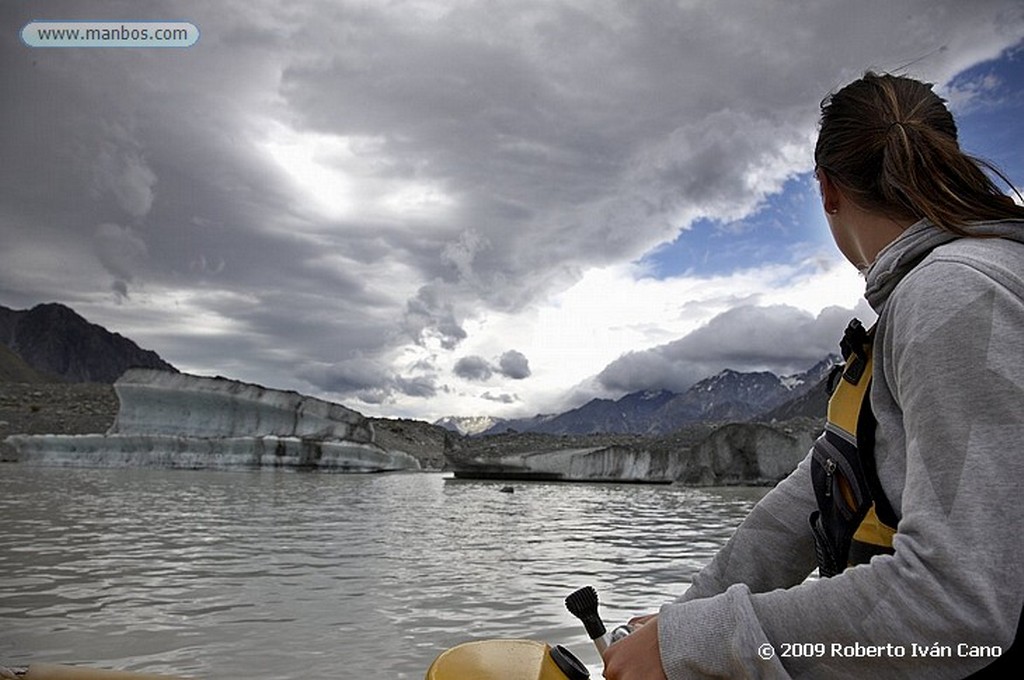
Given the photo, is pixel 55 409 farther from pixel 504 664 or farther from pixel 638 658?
pixel 638 658

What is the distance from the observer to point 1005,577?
842 millimetres

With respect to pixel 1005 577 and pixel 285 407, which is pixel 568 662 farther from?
pixel 285 407

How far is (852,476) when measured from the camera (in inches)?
45.0

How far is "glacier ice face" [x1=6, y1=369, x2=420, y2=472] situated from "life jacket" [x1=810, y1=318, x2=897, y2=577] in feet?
72.0

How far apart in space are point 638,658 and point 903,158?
79 centimetres

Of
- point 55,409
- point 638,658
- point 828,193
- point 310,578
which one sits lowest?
point 310,578

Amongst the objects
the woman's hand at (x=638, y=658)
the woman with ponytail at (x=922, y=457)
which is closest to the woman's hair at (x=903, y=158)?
the woman with ponytail at (x=922, y=457)

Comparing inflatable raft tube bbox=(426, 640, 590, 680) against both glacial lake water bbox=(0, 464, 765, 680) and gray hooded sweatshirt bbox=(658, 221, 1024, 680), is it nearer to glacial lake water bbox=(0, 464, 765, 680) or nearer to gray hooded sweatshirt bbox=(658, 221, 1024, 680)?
gray hooded sweatshirt bbox=(658, 221, 1024, 680)

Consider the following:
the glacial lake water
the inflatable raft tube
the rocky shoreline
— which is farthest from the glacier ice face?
the inflatable raft tube

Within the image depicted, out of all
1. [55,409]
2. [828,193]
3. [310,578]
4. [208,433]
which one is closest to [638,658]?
[828,193]

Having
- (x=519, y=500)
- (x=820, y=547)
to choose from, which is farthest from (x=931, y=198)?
(x=519, y=500)

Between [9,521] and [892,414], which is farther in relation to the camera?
[9,521]

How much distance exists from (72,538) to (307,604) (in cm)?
363

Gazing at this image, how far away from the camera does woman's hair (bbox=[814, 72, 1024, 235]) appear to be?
109 centimetres
